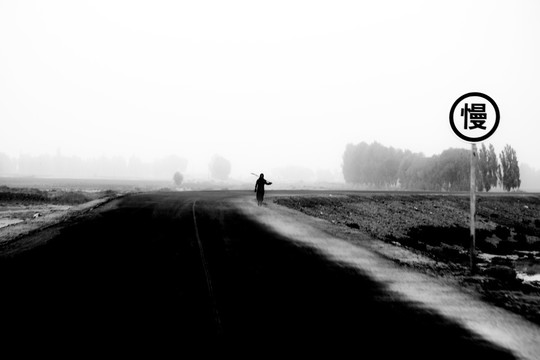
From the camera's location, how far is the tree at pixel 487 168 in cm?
8256

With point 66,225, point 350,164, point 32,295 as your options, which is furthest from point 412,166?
point 32,295

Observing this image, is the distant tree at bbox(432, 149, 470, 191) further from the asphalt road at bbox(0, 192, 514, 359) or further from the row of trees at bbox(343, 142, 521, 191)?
the asphalt road at bbox(0, 192, 514, 359)

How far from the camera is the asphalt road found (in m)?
4.55

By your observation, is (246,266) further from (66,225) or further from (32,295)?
(66,225)

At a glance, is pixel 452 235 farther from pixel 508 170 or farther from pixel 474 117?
pixel 508 170

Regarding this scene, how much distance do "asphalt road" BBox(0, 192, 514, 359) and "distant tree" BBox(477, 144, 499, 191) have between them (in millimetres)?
84588

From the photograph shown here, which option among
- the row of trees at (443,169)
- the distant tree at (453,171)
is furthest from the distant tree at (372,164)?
the distant tree at (453,171)

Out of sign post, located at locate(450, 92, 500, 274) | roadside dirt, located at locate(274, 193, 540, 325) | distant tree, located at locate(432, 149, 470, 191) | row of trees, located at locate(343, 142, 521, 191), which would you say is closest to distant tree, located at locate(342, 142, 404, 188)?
row of trees, located at locate(343, 142, 521, 191)

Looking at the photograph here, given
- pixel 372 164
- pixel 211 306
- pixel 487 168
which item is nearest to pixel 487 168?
pixel 487 168

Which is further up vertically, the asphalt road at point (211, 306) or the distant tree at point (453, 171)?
the distant tree at point (453, 171)

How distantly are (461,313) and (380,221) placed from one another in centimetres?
2214

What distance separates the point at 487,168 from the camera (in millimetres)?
84250

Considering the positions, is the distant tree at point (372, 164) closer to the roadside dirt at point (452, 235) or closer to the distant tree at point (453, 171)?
the distant tree at point (453, 171)

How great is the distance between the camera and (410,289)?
274 inches
